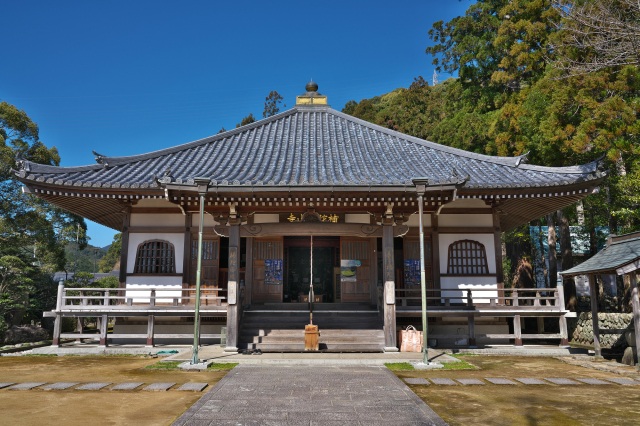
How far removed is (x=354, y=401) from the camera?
7434 mm

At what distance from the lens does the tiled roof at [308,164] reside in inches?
524

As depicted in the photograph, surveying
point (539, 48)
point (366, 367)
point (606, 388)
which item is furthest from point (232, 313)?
point (539, 48)

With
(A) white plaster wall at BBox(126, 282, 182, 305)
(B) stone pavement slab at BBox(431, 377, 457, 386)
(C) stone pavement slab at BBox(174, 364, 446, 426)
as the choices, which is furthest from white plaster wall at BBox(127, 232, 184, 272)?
(B) stone pavement slab at BBox(431, 377, 457, 386)

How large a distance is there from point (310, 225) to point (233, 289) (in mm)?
2878

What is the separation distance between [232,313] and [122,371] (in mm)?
3297

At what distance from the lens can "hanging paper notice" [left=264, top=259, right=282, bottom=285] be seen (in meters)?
15.9

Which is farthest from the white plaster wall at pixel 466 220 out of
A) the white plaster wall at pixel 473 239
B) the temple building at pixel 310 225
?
the white plaster wall at pixel 473 239

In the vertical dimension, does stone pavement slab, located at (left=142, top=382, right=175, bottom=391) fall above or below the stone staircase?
below

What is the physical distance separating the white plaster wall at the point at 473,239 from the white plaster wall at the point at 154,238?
28.9ft

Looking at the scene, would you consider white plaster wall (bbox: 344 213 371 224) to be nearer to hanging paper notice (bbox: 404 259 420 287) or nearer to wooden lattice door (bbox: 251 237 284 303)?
hanging paper notice (bbox: 404 259 420 287)

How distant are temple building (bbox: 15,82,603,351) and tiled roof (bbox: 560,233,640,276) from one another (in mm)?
1861

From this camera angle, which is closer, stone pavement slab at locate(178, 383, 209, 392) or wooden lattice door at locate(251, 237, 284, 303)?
stone pavement slab at locate(178, 383, 209, 392)

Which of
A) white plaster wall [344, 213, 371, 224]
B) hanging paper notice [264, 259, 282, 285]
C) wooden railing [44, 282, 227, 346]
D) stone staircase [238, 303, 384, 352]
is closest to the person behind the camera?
stone staircase [238, 303, 384, 352]

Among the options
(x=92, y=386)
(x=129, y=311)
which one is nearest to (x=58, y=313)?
(x=129, y=311)
